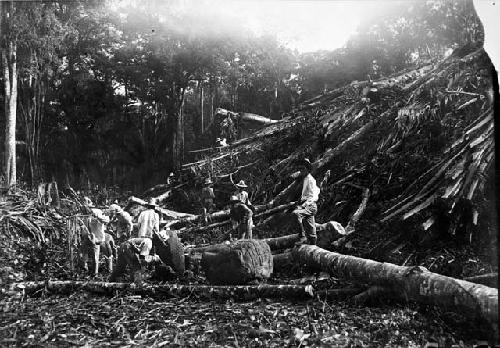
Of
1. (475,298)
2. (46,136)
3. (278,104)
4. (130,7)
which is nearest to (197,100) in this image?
(278,104)

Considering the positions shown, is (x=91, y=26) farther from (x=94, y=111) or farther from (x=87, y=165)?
(x=87, y=165)

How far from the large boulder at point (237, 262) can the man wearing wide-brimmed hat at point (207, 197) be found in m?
0.35

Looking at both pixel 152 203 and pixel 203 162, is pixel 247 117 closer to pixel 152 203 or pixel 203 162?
pixel 203 162

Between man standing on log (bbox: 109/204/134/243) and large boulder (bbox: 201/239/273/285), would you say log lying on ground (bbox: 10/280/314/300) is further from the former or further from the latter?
man standing on log (bbox: 109/204/134/243)

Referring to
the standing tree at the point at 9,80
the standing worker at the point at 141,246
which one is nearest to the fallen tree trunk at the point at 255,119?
the standing worker at the point at 141,246

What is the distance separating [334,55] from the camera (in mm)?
4574

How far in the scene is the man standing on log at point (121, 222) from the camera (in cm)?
497

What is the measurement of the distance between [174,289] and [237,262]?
24.0 inches

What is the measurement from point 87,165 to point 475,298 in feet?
11.6

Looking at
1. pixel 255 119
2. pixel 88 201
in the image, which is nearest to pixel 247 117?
pixel 255 119

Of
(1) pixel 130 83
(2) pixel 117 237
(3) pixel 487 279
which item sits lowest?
(3) pixel 487 279

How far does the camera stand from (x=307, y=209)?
456 cm

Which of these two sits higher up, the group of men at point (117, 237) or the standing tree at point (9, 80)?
the standing tree at point (9, 80)

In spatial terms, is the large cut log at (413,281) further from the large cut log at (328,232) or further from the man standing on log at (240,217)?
the man standing on log at (240,217)
